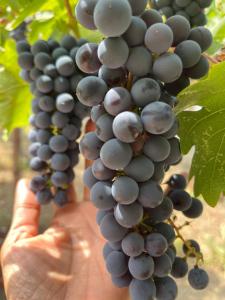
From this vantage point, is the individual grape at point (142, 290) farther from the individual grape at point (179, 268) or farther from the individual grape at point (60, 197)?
the individual grape at point (60, 197)

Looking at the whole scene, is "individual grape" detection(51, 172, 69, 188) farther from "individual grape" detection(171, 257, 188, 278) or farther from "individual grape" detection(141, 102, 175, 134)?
"individual grape" detection(141, 102, 175, 134)

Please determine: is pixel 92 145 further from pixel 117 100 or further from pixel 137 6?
pixel 137 6

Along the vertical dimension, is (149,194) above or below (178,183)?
above

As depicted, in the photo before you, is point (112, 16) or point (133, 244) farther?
point (133, 244)

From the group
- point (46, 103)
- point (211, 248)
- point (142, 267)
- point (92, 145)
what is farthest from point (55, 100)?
point (211, 248)

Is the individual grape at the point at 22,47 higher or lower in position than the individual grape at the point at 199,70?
higher

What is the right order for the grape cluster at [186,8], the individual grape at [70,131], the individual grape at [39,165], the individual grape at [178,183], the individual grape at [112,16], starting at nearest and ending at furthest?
1. the individual grape at [112,16]
2. the grape cluster at [186,8]
3. the individual grape at [178,183]
4. the individual grape at [70,131]
5. the individual grape at [39,165]

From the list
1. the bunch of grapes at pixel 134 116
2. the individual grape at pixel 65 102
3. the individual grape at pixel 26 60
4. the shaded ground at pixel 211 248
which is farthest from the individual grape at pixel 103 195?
the shaded ground at pixel 211 248
